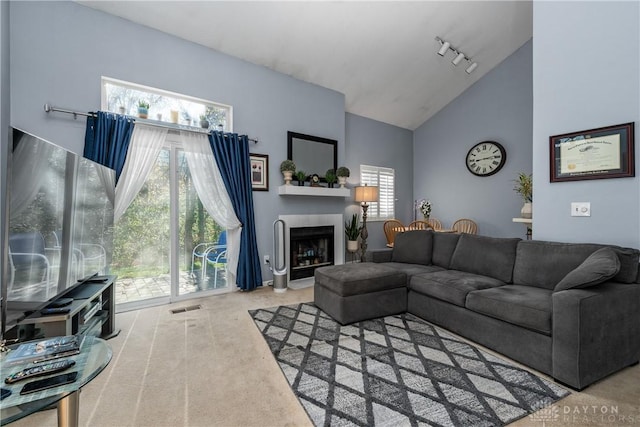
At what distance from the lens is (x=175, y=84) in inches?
132

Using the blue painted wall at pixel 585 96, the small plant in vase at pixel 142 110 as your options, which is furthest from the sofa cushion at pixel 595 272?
the small plant in vase at pixel 142 110

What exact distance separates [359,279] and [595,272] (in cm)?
164

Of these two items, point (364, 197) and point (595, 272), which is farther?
point (364, 197)

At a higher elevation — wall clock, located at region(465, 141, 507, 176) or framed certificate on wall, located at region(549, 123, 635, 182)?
wall clock, located at region(465, 141, 507, 176)

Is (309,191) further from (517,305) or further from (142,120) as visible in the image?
A: (517,305)

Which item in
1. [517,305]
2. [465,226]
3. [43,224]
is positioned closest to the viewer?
[43,224]

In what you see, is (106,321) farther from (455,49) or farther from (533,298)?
(455,49)

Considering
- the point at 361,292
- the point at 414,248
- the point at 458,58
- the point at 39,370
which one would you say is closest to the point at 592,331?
the point at 361,292

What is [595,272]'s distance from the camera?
172 cm

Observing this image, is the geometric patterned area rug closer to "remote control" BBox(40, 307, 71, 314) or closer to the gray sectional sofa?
the gray sectional sofa

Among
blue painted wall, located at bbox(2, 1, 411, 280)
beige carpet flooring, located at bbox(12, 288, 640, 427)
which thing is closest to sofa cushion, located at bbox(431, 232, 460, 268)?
beige carpet flooring, located at bbox(12, 288, 640, 427)

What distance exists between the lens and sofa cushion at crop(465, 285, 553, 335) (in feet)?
5.97

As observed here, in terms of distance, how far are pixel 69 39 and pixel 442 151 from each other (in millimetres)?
5779

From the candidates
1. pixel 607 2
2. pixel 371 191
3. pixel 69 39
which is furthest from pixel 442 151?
pixel 69 39
